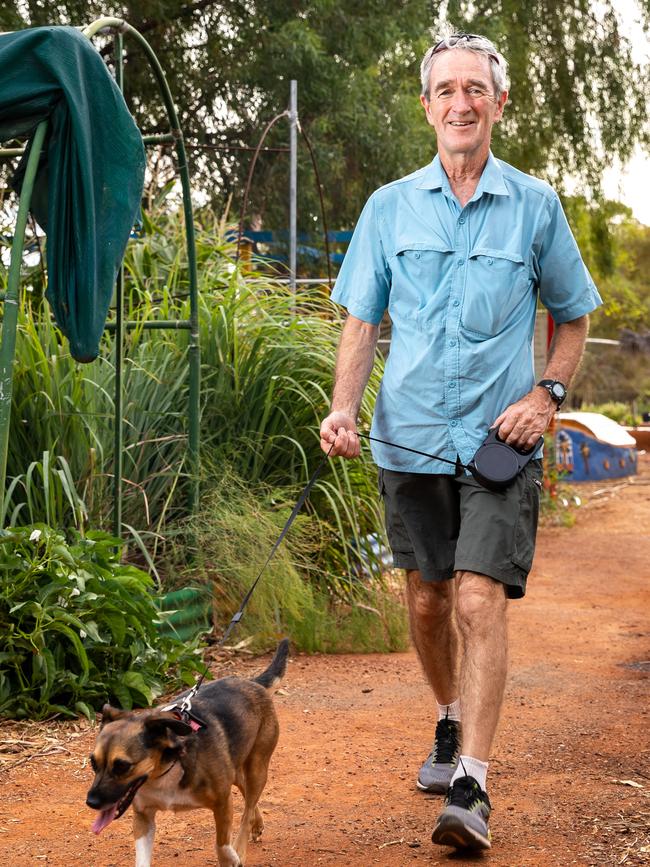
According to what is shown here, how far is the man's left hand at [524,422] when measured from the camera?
12.4 ft

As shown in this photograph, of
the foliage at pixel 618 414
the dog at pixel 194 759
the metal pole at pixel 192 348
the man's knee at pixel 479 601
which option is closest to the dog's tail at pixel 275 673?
the dog at pixel 194 759

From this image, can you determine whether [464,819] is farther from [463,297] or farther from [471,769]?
[463,297]

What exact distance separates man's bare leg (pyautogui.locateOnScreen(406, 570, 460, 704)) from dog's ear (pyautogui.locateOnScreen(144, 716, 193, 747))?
134cm

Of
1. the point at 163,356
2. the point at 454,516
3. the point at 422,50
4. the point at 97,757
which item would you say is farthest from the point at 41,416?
the point at 422,50

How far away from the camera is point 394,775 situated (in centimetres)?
442

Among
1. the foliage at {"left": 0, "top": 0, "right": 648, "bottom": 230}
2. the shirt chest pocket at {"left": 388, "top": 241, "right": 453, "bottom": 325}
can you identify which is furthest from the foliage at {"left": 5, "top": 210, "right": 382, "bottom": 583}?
the foliage at {"left": 0, "top": 0, "right": 648, "bottom": 230}

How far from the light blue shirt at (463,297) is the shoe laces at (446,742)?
0.96 m

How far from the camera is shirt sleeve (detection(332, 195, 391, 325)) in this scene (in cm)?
417

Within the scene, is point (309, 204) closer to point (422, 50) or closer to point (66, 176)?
point (422, 50)

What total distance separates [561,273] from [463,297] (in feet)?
1.21

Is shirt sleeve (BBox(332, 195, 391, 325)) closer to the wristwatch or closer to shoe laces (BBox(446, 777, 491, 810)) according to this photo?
the wristwatch

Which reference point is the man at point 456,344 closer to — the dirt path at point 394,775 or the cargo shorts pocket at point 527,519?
the cargo shorts pocket at point 527,519

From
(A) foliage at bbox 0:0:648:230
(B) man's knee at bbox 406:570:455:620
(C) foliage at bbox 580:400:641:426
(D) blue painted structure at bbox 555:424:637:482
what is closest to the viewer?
(B) man's knee at bbox 406:570:455:620

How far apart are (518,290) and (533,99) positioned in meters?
15.2
